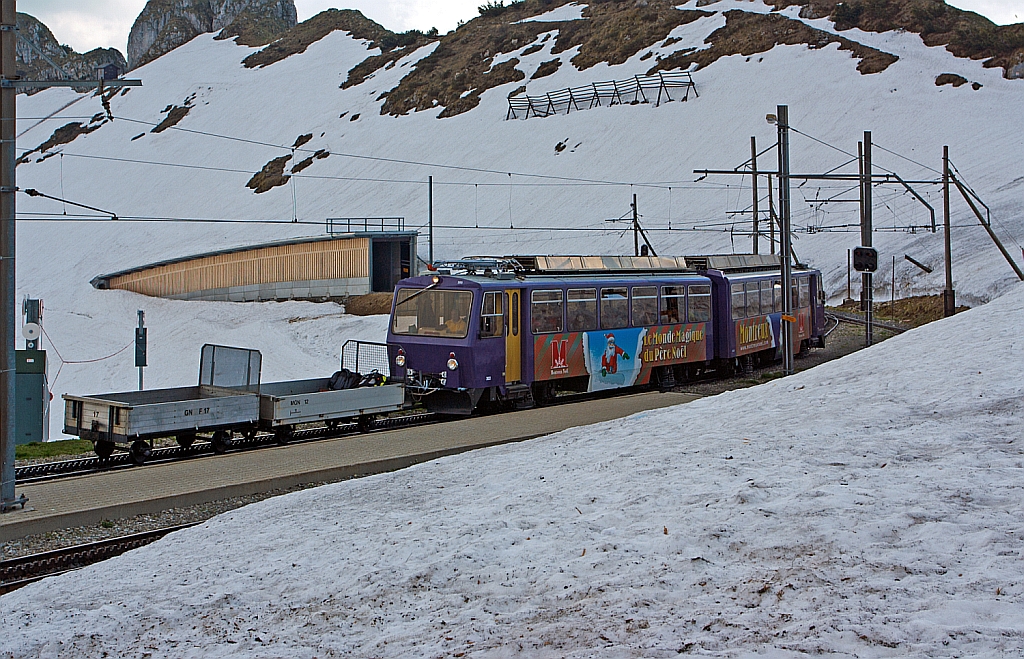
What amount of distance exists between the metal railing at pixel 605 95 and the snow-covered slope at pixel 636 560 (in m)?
70.3

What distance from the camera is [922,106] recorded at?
64.1m

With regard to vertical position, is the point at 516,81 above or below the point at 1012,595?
above

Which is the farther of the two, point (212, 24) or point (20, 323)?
point (212, 24)

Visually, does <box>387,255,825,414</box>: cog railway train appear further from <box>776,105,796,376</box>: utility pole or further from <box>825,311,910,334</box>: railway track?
<box>825,311,910,334</box>: railway track

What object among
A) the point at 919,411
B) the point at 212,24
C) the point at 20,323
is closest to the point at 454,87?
the point at 20,323

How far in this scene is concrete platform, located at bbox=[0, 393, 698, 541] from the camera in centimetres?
1109

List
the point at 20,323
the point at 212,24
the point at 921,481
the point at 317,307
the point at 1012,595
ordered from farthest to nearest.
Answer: the point at 212,24 → the point at 317,307 → the point at 20,323 → the point at 921,481 → the point at 1012,595

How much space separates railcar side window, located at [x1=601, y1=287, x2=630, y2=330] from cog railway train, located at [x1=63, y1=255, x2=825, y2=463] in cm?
4

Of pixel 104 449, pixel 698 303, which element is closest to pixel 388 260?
pixel 698 303

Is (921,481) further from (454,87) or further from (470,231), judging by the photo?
(454,87)

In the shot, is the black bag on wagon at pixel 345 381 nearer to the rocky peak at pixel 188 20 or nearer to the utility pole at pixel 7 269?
the utility pole at pixel 7 269

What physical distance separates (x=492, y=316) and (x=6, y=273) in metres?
9.13

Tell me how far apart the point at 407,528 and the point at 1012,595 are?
16.1ft

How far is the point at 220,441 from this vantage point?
15016 millimetres
